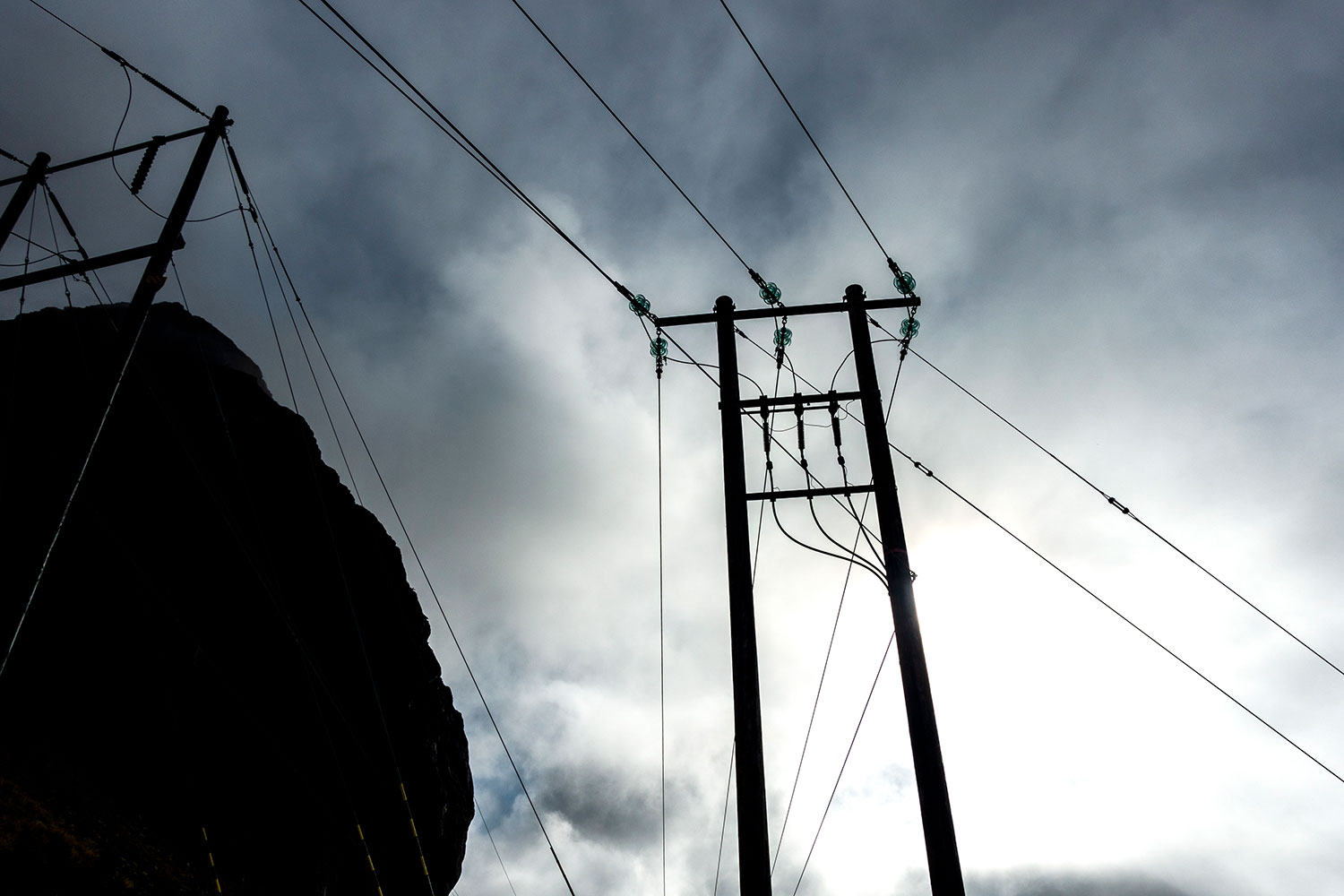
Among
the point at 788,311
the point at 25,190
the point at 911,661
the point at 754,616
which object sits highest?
the point at 25,190

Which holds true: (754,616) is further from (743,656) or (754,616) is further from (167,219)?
(167,219)

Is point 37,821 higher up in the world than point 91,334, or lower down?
lower down

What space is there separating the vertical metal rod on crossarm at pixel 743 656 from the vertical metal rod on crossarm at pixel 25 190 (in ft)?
36.5

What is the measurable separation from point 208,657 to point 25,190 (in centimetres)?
1601

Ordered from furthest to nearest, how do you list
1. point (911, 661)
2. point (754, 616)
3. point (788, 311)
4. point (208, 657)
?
point (208, 657), point (788, 311), point (754, 616), point (911, 661)

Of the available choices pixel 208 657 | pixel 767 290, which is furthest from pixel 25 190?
pixel 208 657

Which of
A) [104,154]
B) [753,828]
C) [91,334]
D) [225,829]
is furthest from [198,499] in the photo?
[753,828]

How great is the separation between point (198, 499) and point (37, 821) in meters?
12.6

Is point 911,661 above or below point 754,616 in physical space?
below

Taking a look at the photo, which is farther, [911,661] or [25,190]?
[25,190]

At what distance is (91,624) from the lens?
64.2 feet

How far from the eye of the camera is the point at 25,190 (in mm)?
10562

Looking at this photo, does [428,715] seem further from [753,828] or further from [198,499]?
[753,828]

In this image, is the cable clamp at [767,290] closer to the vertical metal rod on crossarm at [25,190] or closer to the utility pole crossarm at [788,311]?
the utility pole crossarm at [788,311]
